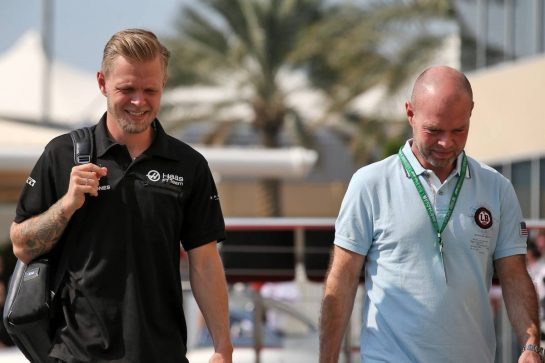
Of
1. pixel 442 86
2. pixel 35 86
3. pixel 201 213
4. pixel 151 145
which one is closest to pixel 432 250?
pixel 442 86

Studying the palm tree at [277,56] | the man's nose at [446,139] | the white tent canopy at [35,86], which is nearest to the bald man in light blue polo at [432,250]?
the man's nose at [446,139]

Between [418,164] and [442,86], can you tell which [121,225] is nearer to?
[418,164]

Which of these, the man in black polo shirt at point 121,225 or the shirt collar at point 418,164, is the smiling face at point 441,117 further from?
the man in black polo shirt at point 121,225

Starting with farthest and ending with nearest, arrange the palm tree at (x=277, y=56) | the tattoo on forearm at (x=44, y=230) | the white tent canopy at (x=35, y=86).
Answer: the white tent canopy at (x=35, y=86), the palm tree at (x=277, y=56), the tattoo on forearm at (x=44, y=230)

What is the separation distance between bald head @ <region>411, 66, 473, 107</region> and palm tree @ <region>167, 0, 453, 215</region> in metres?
23.7

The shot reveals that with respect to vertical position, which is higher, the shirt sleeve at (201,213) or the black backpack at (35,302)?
the shirt sleeve at (201,213)

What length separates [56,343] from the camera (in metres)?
4.48

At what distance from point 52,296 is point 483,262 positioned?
66.4 inches

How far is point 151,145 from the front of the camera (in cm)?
468

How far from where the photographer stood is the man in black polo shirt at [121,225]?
4.43 meters

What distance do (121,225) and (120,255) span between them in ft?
0.36

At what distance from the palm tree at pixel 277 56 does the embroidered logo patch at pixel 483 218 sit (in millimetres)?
23780

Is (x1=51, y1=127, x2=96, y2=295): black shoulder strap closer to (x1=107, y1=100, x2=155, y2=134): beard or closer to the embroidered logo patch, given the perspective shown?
(x1=107, y1=100, x2=155, y2=134): beard

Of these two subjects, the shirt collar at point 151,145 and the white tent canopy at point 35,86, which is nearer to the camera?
the shirt collar at point 151,145
